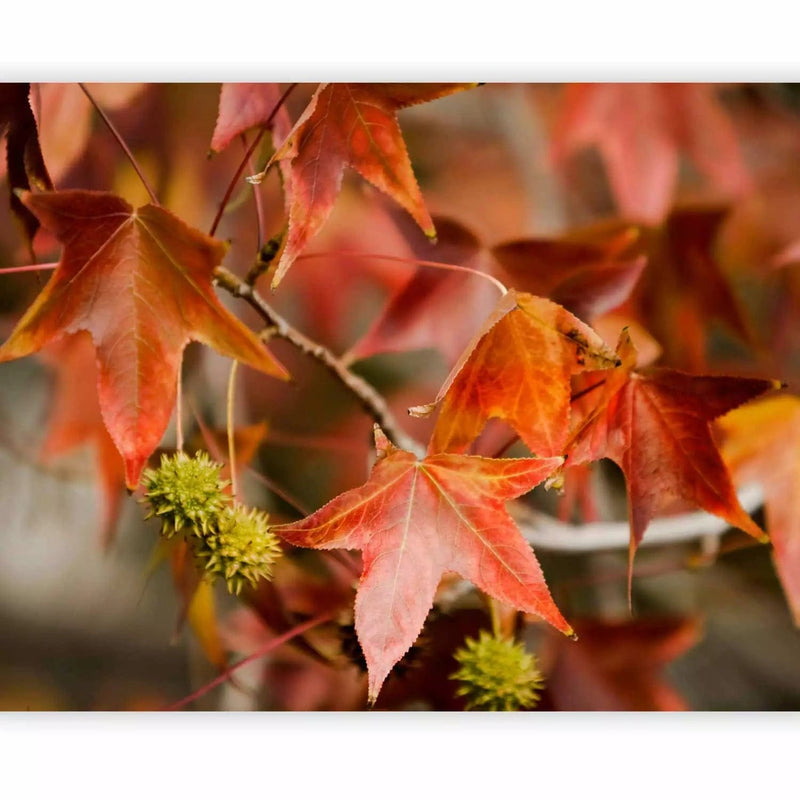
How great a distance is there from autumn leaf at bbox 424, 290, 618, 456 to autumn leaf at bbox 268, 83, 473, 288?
179 millimetres

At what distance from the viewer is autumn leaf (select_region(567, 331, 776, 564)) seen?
113cm

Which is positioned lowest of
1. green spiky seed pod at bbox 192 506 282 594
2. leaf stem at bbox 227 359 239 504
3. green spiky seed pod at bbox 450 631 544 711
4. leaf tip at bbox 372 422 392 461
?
green spiky seed pod at bbox 450 631 544 711

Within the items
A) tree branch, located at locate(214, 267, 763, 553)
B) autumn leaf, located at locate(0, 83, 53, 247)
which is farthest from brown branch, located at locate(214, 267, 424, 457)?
autumn leaf, located at locate(0, 83, 53, 247)

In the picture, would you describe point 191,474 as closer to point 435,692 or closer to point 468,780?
point 435,692

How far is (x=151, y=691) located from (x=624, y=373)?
74cm

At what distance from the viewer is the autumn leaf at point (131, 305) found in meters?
1.11

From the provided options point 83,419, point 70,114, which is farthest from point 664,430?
point 70,114

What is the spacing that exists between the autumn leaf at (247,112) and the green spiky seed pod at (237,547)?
19.0 inches

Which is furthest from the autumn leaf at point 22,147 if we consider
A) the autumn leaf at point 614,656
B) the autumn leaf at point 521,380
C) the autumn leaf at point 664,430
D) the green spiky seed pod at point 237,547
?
the autumn leaf at point 614,656

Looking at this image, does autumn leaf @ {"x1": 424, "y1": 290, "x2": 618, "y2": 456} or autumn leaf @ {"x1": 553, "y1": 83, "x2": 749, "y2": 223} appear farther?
autumn leaf @ {"x1": 553, "y1": 83, "x2": 749, "y2": 223}

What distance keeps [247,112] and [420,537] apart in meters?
0.59

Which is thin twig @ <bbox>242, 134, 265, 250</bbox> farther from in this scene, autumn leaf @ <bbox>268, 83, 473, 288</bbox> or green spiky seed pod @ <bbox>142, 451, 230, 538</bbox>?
green spiky seed pod @ <bbox>142, 451, 230, 538</bbox>
